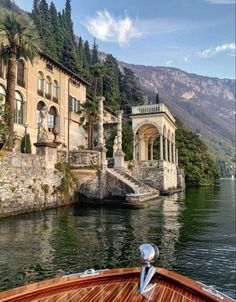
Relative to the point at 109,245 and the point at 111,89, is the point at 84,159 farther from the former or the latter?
the point at 111,89

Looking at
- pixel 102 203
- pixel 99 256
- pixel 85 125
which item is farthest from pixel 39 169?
pixel 85 125

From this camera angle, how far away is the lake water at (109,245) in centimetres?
781

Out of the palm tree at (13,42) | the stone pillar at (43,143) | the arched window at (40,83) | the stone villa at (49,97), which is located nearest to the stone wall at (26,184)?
the stone pillar at (43,143)

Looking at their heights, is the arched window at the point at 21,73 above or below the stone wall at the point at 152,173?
above

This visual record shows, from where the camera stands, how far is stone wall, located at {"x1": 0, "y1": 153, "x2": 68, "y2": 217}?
16.3 meters

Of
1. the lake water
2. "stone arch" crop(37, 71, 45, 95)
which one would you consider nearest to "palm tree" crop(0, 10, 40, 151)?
the lake water

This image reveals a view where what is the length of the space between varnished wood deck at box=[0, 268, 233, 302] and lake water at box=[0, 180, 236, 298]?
3374 mm

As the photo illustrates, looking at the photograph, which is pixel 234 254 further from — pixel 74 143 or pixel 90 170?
pixel 74 143

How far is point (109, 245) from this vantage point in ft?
34.3

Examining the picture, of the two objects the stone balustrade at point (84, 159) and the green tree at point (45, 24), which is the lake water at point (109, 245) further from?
the green tree at point (45, 24)

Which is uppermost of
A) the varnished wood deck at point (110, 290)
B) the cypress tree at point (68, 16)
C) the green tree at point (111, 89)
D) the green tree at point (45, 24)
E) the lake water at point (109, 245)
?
the cypress tree at point (68, 16)

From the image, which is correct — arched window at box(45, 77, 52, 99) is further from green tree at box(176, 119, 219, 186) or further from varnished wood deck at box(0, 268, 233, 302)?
varnished wood deck at box(0, 268, 233, 302)

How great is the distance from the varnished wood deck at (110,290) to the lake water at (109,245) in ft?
11.1

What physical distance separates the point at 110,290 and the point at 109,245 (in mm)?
6801
